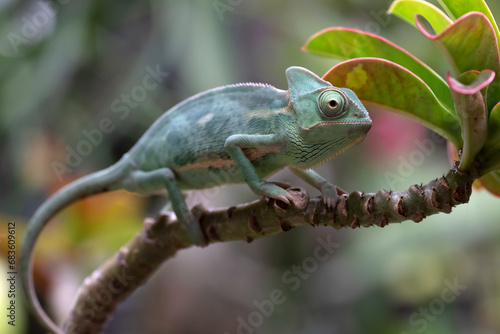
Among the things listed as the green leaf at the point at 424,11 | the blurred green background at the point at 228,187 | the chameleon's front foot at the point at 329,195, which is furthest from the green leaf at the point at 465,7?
the blurred green background at the point at 228,187

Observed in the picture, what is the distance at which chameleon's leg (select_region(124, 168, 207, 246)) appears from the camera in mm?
1213

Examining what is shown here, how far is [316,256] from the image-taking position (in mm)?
3305

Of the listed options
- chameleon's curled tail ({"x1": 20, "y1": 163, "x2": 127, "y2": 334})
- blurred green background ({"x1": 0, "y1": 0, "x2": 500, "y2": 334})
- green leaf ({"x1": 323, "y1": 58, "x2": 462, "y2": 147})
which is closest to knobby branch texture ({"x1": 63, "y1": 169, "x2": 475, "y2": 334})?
green leaf ({"x1": 323, "y1": 58, "x2": 462, "y2": 147})

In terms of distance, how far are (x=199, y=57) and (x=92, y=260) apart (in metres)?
1.42

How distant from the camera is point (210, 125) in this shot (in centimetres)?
133

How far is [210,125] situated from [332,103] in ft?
1.26

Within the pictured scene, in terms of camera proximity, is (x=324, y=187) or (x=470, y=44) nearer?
(x=470, y=44)

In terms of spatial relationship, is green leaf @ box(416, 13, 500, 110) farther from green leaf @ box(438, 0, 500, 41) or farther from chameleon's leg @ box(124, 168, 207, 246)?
chameleon's leg @ box(124, 168, 207, 246)

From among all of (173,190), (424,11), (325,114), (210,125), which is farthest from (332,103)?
(173,190)

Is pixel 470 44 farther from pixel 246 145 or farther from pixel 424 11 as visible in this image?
pixel 246 145

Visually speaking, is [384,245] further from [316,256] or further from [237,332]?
[237,332]

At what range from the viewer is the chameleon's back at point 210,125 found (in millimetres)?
1257

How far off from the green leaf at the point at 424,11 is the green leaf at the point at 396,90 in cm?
15

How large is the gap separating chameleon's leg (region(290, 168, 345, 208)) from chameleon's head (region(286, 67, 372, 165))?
0.16 feet
